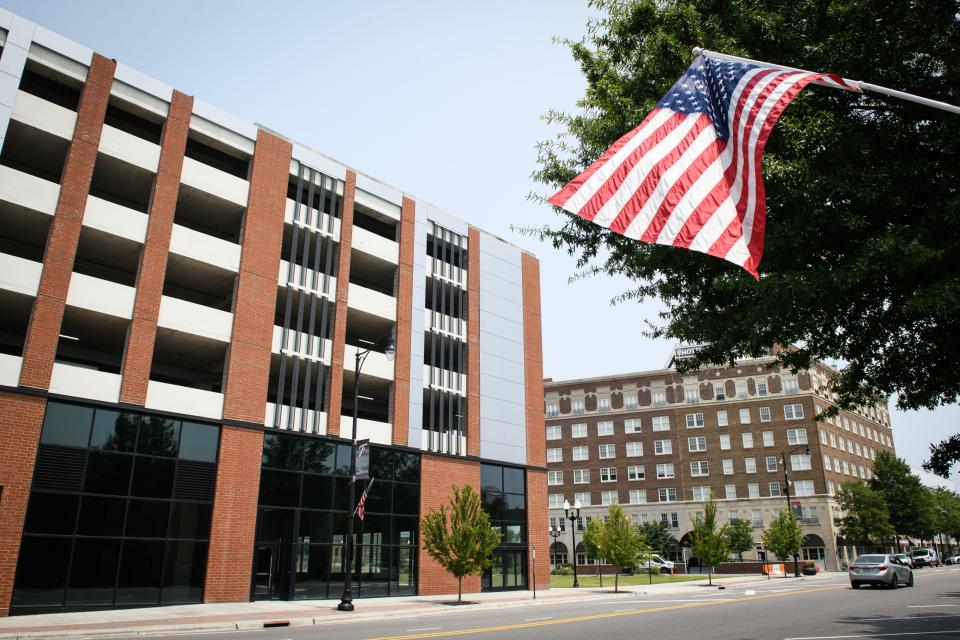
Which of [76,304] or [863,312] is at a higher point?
[76,304]

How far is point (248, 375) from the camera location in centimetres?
2691

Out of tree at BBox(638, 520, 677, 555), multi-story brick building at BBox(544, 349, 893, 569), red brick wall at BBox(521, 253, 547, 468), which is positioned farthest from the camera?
multi-story brick building at BBox(544, 349, 893, 569)

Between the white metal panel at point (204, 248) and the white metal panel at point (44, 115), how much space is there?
5.05 meters

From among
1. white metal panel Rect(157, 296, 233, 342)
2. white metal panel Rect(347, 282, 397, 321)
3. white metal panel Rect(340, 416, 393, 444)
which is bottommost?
white metal panel Rect(340, 416, 393, 444)

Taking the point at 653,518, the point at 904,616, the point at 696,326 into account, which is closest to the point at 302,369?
the point at 696,326

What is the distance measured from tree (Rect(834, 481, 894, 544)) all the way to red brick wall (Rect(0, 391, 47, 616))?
74.7 metres

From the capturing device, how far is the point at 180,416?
24.8 m

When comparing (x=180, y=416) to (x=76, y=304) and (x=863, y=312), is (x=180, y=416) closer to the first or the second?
(x=76, y=304)

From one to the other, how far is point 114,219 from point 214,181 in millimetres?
4589

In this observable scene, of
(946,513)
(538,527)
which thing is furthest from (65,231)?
(946,513)

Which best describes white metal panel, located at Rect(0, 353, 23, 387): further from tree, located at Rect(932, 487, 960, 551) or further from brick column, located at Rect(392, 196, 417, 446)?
tree, located at Rect(932, 487, 960, 551)

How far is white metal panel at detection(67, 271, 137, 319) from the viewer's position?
77.4 feet

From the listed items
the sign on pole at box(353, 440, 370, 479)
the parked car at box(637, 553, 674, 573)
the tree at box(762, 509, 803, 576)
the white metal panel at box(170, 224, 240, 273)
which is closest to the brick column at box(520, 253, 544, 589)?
the sign on pole at box(353, 440, 370, 479)

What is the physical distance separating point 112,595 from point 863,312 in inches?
933
